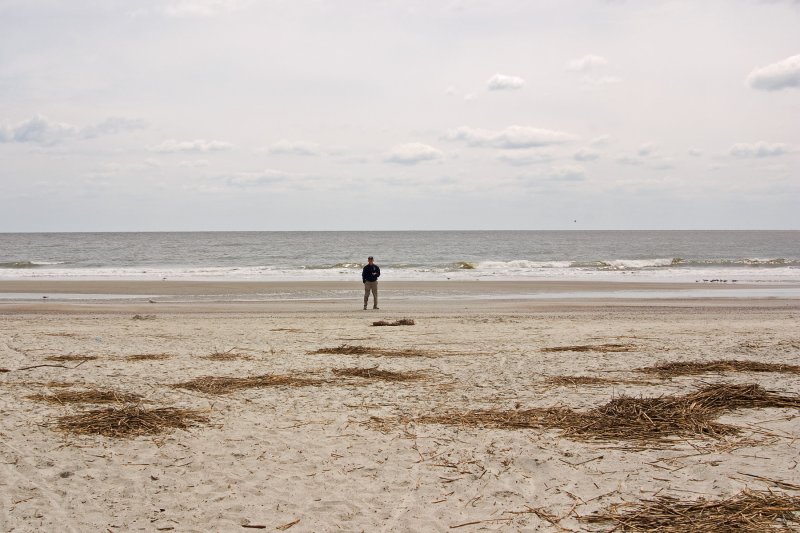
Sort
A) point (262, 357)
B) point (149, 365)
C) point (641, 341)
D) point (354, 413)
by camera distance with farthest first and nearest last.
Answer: point (641, 341)
point (262, 357)
point (149, 365)
point (354, 413)

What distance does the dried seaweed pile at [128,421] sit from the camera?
593 centimetres

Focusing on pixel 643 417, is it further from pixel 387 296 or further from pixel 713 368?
pixel 387 296

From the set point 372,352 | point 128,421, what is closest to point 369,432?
point 128,421

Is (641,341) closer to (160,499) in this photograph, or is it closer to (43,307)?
(160,499)

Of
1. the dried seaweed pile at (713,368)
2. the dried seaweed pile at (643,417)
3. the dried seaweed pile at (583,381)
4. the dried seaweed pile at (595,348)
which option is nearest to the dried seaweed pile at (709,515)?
the dried seaweed pile at (643,417)

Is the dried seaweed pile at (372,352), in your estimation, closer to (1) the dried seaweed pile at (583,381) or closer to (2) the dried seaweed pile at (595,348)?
(2) the dried seaweed pile at (595,348)

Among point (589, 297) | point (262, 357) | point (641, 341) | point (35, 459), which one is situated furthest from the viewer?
point (589, 297)

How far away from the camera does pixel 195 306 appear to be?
72.6ft

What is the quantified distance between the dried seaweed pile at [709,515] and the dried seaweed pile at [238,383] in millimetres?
4669

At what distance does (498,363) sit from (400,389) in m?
2.26

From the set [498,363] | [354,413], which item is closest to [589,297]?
[498,363]

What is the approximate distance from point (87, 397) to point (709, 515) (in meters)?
6.37

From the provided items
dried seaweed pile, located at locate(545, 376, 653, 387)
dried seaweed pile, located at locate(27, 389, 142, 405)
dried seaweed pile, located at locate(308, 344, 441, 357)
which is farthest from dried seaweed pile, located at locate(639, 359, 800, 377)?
dried seaweed pile, located at locate(27, 389, 142, 405)

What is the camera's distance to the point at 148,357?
33.0 feet
